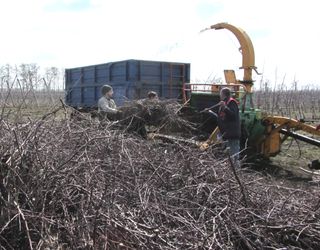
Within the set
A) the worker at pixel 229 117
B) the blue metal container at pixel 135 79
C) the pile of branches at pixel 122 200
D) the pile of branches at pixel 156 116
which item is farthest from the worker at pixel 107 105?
the pile of branches at pixel 122 200

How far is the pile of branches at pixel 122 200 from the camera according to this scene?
3357 mm

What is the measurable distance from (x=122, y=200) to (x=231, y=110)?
4.48 metres

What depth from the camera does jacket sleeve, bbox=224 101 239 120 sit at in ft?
26.0

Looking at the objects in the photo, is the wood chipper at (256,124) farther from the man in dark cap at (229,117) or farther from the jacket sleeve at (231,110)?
the jacket sleeve at (231,110)

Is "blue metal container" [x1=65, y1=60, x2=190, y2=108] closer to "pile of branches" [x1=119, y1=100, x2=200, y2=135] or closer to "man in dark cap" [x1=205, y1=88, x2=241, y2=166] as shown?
"pile of branches" [x1=119, y1=100, x2=200, y2=135]

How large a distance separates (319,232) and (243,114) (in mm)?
5201

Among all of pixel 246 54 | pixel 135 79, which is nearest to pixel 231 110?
pixel 246 54

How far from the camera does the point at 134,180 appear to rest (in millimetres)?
4098

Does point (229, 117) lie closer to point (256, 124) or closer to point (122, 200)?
point (256, 124)

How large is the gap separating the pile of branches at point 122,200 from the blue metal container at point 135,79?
6174mm

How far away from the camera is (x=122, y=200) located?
3.82 meters

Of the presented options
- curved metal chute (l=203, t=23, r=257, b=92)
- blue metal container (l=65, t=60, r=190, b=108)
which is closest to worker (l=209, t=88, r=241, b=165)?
curved metal chute (l=203, t=23, r=257, b=92)

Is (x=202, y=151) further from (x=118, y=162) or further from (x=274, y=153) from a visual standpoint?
(x=274, y=153)

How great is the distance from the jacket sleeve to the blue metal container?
3.18 metres
